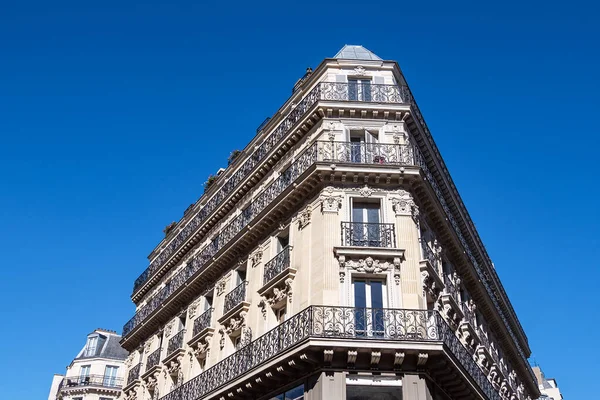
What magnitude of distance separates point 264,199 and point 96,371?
30.6 m

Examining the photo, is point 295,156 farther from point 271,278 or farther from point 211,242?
point 211,242

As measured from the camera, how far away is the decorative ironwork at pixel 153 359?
2543 centimetres

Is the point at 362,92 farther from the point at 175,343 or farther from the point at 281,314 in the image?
the point at 175,343

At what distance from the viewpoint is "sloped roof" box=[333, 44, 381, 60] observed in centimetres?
2239

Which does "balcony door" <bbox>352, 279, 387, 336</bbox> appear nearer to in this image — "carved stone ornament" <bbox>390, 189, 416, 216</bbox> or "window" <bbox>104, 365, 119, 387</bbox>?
"carved stone ornament" <bbox>390, 189, 416, 216</bbox>

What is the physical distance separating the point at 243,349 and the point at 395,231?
585cm

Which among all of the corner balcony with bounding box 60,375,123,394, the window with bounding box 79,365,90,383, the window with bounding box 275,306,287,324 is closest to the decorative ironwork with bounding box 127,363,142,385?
the window with bounding box 275,306,287,324

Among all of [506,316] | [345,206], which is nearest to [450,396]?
[345,206]

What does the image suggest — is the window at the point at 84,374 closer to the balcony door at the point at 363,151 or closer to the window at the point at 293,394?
the window at the point at 293,394

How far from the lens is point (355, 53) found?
898 inches

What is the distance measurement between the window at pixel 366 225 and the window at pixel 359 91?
13.8ft

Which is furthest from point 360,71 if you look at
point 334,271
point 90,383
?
point 90,383

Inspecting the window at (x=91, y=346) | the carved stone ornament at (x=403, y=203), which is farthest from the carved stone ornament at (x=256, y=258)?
the window at (x=91, y=346)

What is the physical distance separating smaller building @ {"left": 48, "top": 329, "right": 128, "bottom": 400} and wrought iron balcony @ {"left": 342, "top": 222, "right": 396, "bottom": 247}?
3286cm
